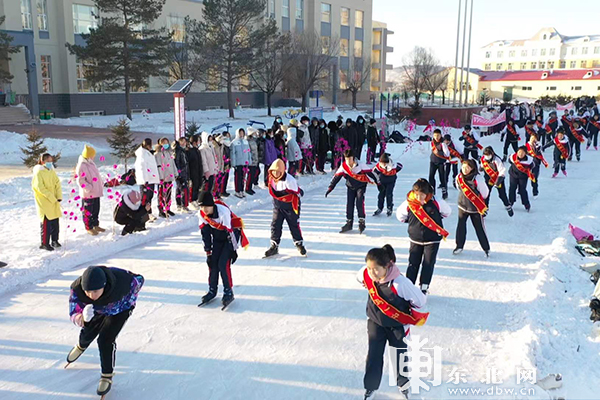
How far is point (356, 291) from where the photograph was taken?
672cm

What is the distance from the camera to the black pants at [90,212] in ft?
28.3

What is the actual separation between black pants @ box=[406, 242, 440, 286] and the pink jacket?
17.2 feet

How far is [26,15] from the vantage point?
3094 centimetres

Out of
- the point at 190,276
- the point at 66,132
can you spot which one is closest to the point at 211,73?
the point at 66,132

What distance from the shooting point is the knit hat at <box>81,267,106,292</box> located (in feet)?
12.6

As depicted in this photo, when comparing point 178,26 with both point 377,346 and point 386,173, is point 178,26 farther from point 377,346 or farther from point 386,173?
point 377,346

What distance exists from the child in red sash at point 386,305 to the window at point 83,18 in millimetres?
34161

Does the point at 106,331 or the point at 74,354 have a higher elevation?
the point at 106,331

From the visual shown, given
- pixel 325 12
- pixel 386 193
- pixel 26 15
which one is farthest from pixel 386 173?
pixel 325 12

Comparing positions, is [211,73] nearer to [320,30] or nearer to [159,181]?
[320,30]

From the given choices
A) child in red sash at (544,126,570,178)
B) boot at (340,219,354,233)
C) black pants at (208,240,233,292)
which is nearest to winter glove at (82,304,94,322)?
black pants at (208,240,233,292)

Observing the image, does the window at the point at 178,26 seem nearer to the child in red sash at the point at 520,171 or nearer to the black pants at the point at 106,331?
the child in red sash at the point at 520,171

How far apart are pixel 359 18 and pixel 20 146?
4660 cm

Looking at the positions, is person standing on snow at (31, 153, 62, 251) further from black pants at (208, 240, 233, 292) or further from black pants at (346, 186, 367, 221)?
black pants at (346, 186, 367, 221)
